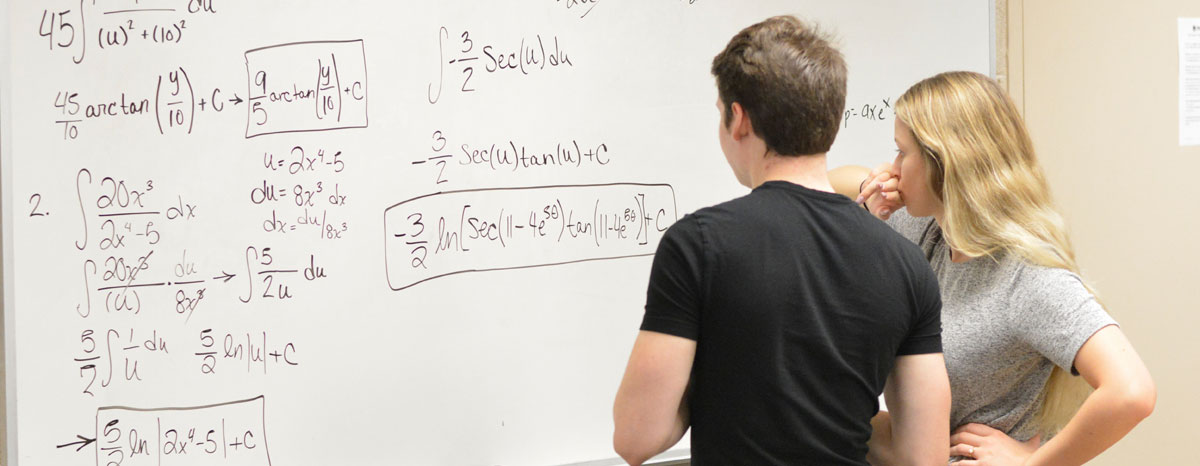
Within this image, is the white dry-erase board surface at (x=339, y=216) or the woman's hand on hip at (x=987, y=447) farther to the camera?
the white dry-erase board surface at (x=339, y=216)

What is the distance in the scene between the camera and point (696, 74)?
1911mm

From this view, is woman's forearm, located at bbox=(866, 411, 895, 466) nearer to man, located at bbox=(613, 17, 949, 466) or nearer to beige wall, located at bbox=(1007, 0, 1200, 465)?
man, located at bbox=(613, 17, 949, 466)

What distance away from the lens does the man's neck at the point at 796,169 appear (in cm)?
114

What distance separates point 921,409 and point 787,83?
0.46 meters

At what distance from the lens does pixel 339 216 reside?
1.66 m

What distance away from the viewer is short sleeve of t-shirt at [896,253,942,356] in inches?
45.7

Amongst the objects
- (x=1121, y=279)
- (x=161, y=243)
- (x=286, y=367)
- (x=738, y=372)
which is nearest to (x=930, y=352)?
(x=738, y=372)

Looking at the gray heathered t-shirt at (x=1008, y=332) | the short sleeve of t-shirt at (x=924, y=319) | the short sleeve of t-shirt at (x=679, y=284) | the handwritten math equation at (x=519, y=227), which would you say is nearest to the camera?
the short sleeve of t-shirt at (x=679, y=284)

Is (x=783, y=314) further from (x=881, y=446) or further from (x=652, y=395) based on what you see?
(x=881, y=446)

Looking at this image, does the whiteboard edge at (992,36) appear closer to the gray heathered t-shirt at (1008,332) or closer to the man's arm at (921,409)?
the gray heathered t-shirt at (1008,332)

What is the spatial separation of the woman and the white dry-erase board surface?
25.1 inches

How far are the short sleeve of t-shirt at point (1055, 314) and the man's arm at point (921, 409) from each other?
0.19 metres

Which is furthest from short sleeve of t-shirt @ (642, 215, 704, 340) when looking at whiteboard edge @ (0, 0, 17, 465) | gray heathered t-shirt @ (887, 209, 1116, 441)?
whiteboard edge @ (0, 0, 17, 465)

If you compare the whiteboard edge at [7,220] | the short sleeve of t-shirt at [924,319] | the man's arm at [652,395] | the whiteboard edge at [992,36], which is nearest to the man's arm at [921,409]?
the short sleeve of t-shirt at [924,319]
